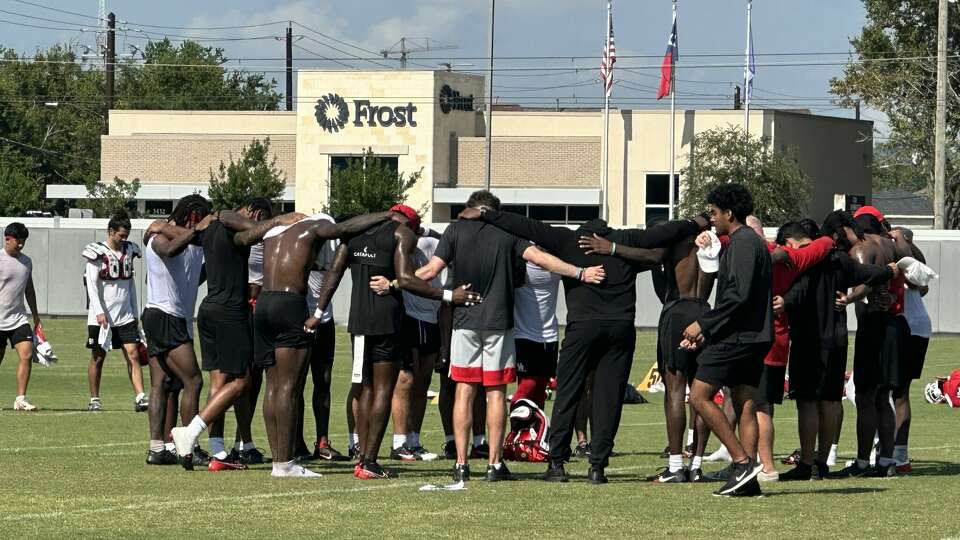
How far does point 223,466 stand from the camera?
13.4 m

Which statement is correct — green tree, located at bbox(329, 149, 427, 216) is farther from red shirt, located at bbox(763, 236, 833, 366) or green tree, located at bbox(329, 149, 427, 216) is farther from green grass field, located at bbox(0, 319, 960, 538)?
red shirt, located at bbox(763, 236, 833, 366)

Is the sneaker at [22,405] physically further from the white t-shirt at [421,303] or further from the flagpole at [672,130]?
the flagpole at [672,130]

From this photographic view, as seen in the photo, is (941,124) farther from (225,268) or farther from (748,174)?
(225,268)

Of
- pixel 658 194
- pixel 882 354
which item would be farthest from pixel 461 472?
pixel 658 194

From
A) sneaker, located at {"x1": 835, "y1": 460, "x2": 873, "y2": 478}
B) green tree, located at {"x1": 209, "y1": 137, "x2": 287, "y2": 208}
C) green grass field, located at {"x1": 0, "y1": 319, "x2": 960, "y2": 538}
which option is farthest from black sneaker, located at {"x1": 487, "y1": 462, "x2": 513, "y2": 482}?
green tree, located at {"x1": 209, "y1": 137, "x2": 287, "y2": 208}

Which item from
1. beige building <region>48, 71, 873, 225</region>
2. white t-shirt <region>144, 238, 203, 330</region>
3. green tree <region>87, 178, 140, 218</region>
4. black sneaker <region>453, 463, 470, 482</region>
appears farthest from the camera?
beige building <region>48, 71, 873, 225</region>

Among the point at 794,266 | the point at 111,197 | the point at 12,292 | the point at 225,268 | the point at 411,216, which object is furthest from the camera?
the point at 111,197

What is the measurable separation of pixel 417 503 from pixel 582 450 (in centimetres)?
402

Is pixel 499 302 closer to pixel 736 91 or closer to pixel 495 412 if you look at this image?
pixel 495 412

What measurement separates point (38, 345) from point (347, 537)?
11966mm

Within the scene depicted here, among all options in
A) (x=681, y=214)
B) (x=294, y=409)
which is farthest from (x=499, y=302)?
(x=681, y=214)

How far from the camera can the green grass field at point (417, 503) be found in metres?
10.0

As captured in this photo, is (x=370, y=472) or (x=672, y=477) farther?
(x=370, y=472)

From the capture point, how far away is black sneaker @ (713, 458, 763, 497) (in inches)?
455
